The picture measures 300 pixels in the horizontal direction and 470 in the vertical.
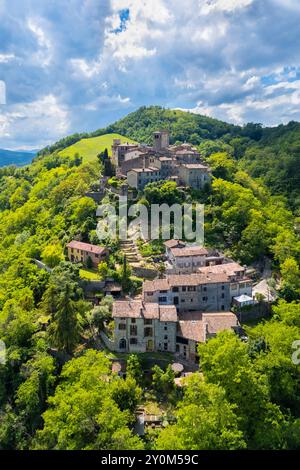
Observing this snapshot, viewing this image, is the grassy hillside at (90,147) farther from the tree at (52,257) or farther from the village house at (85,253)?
the village house at (85,253)

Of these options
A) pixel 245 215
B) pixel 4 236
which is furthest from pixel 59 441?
pixel 4 236

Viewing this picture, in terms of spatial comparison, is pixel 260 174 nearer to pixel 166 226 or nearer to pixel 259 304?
pixel 166 226

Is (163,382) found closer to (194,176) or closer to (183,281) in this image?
(183,281)

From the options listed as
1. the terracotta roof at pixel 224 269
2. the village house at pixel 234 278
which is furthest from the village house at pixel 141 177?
the village house at pixel 234 278

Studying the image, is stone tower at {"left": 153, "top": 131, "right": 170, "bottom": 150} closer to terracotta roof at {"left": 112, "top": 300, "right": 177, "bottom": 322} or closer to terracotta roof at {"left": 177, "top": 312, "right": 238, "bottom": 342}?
terracotta roof at {"left": 177, "top": 312, "right": 238, "bottom": 342}

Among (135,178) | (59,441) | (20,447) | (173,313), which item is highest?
(135,178)

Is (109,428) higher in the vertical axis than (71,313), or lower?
lower

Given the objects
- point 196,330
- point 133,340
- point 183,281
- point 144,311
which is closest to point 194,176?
point 183,281
